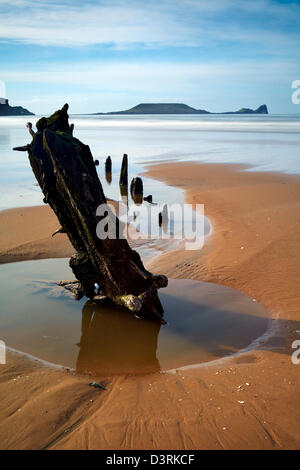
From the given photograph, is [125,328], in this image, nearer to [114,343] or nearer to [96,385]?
[114,343]

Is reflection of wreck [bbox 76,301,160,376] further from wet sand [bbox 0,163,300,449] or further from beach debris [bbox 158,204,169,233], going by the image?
beach debris [bbox 158,204,169,233]

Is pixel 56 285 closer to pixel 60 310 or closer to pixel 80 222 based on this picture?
pixel 60 310

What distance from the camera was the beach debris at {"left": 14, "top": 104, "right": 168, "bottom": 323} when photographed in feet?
20.5

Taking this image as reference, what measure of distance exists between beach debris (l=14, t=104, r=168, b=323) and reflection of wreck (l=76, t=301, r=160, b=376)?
40cm

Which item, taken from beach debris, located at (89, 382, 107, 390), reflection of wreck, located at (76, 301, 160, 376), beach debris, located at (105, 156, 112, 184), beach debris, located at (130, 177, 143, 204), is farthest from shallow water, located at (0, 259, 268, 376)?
beach debris, located at (105, 156, 112, 184)

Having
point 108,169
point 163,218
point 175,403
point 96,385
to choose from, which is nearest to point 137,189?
point 163,218

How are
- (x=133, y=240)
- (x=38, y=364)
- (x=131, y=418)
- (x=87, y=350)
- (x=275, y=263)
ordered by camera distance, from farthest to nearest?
(x=133, y=240)
(x=275, y=263)
(x=87, y=350)
(x=38, y=364)
(x=131, y=418)

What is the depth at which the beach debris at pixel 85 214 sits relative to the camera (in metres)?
6.25

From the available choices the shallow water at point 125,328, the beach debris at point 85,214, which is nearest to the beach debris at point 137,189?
the shallow water at point 125,328

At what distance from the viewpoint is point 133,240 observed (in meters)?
12.2

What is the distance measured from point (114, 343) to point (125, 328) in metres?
0.49

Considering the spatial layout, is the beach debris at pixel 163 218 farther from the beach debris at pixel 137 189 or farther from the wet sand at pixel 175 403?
the wet sand at pixel 175 403
